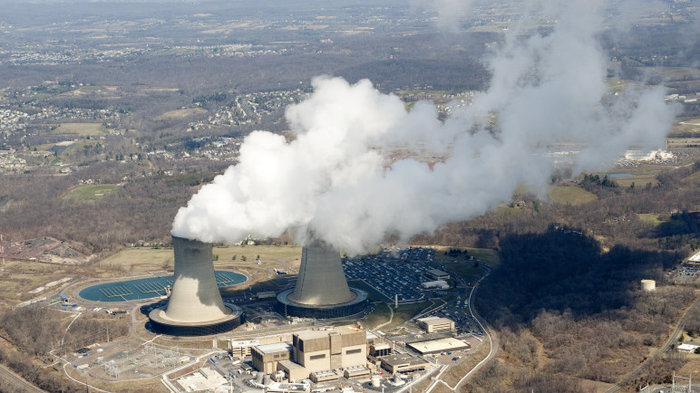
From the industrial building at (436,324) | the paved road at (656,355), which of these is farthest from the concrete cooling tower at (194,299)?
the paved road at (656,355)

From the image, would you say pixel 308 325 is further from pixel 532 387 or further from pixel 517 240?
pixel 517 240

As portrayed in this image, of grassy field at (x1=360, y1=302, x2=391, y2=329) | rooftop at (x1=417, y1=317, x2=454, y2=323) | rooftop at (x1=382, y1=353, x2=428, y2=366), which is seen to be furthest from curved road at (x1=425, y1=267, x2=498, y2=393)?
grassy field at (x1=360, y1=302, x2=391, y2=329)

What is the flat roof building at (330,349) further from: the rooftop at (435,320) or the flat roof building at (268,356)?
the rooftop at (435,320)

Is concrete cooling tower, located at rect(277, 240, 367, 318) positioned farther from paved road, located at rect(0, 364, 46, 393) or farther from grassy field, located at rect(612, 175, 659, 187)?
grassy field, located at rect(612, 175, 659, 187)

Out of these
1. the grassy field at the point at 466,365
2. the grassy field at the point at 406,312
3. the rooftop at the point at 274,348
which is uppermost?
the rooftop at the point at 274,348

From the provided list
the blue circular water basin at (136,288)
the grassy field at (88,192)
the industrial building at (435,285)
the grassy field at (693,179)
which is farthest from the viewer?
the grassy field at (88,192)
